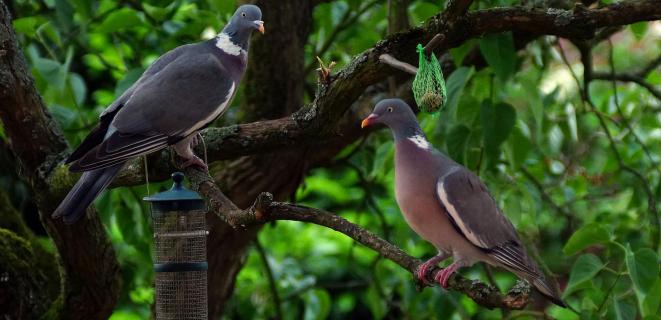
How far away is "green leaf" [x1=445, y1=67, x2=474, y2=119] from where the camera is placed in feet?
10.6

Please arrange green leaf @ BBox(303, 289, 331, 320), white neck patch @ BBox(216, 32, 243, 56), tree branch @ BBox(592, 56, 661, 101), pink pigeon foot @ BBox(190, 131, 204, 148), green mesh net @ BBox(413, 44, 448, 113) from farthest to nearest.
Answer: green leaf @ BBox(303, 289, 331, 320)
tree branch @ BBox(592, 56, 661, 101)
white neck patch @ BBox(216, 32, 243, 56)
pink pigeon foot @ BBox(190, 131, 204, 148)
green mesh net @ BBox(413, 44, 448, 113)

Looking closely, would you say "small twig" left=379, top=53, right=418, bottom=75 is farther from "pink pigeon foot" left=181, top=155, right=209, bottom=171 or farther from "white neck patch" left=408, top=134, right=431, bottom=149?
"pink pigeon foot" left=181, top=155, right=209, bottom=171

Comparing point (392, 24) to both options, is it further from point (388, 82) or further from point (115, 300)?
point (115, 300)

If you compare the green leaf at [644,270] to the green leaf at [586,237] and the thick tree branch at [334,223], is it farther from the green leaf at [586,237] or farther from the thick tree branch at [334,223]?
the thick tree branch at [334,223]

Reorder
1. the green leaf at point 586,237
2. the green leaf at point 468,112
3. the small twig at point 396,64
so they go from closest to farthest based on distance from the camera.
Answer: the small twig at point 396,64
the green leaf at point 586,237
the green leaf at point 468,112

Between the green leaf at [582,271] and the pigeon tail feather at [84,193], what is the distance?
1.53 meters

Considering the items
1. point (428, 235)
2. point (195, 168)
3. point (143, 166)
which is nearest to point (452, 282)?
point (428, 235)

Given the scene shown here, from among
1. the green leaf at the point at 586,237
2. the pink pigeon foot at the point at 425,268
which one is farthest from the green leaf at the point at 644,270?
the pink pigeon foot at the point at 425,268

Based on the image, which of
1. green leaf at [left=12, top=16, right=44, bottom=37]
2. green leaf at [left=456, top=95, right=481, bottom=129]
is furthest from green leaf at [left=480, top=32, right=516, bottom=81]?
green leaf at [left=12, top=16, right=44, bottom=37]

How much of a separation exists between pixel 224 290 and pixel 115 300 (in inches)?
31.8

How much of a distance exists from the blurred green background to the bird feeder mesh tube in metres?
0.62

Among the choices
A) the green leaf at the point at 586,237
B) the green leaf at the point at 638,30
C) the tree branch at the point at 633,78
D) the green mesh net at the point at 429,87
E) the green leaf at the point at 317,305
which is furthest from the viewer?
the green leaf at the point at 317,305

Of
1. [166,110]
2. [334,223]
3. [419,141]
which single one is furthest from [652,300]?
[166,110]

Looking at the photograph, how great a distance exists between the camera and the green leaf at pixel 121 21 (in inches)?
141
